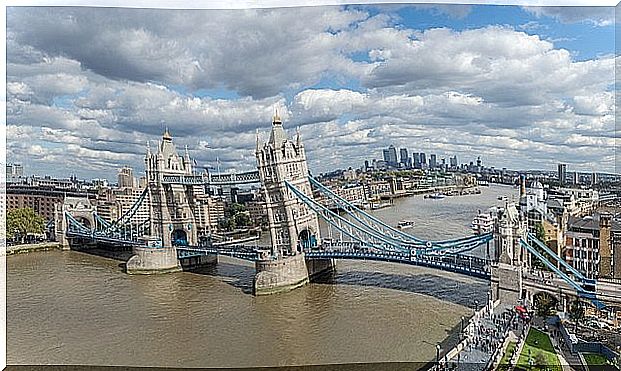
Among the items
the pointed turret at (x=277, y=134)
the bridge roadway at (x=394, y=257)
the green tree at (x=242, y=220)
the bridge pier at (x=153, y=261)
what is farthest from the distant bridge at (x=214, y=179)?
the green tree at (x=242, y=220)

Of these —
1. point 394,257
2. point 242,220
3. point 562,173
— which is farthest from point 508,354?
point 242,220

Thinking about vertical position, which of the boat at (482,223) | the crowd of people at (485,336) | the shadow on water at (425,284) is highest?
the boat at (482,223)

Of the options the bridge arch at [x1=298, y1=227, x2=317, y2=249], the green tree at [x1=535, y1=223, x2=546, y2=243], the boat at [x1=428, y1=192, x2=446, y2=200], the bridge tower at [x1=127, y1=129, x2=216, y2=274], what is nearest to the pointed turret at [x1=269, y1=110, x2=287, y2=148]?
the bridge arch at [x1=298, y1=227, x2=317, y2=249]

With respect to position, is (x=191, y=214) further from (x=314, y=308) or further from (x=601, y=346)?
(x=601, y=346)

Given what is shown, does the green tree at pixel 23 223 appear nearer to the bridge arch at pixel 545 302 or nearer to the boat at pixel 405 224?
the boat at pixel 405 224

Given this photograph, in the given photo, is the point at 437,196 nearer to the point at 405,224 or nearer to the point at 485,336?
the point at 405,224

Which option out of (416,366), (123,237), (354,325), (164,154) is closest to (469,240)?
(354,325)

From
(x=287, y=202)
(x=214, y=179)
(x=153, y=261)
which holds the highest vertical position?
(x=214, y=179)
